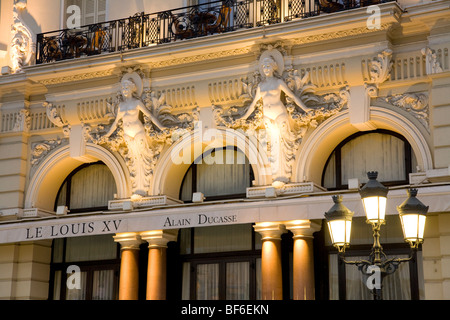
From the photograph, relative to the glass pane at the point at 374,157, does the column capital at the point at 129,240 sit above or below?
below

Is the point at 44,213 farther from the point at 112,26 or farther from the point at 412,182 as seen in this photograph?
the point at 412,182

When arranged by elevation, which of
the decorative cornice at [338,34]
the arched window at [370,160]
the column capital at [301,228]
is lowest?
the column capital at [301,228]

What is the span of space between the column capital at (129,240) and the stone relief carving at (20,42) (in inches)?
176

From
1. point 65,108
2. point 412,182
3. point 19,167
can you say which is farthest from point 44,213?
point 412,182

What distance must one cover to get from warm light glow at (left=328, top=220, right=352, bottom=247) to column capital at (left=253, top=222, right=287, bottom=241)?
16.3 feet

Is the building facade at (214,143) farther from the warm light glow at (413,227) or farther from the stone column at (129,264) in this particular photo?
the warm light glow at (413,227)

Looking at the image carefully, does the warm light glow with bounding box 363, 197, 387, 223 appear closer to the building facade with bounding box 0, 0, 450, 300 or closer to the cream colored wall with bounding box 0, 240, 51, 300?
the building facade with bounding box 0, 0, 450, 300

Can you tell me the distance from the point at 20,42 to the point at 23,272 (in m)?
4.91

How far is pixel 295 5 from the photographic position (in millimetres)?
16219

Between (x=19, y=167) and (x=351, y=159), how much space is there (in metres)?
6.92

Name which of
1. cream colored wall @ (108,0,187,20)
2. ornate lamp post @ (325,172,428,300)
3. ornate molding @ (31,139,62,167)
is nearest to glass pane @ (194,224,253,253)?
ornate molding @ (31,139,62,167)

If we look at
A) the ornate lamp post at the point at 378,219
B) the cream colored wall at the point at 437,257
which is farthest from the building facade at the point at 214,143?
the ornate lamp post at the point at 378,219

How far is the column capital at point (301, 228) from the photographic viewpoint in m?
15.4
